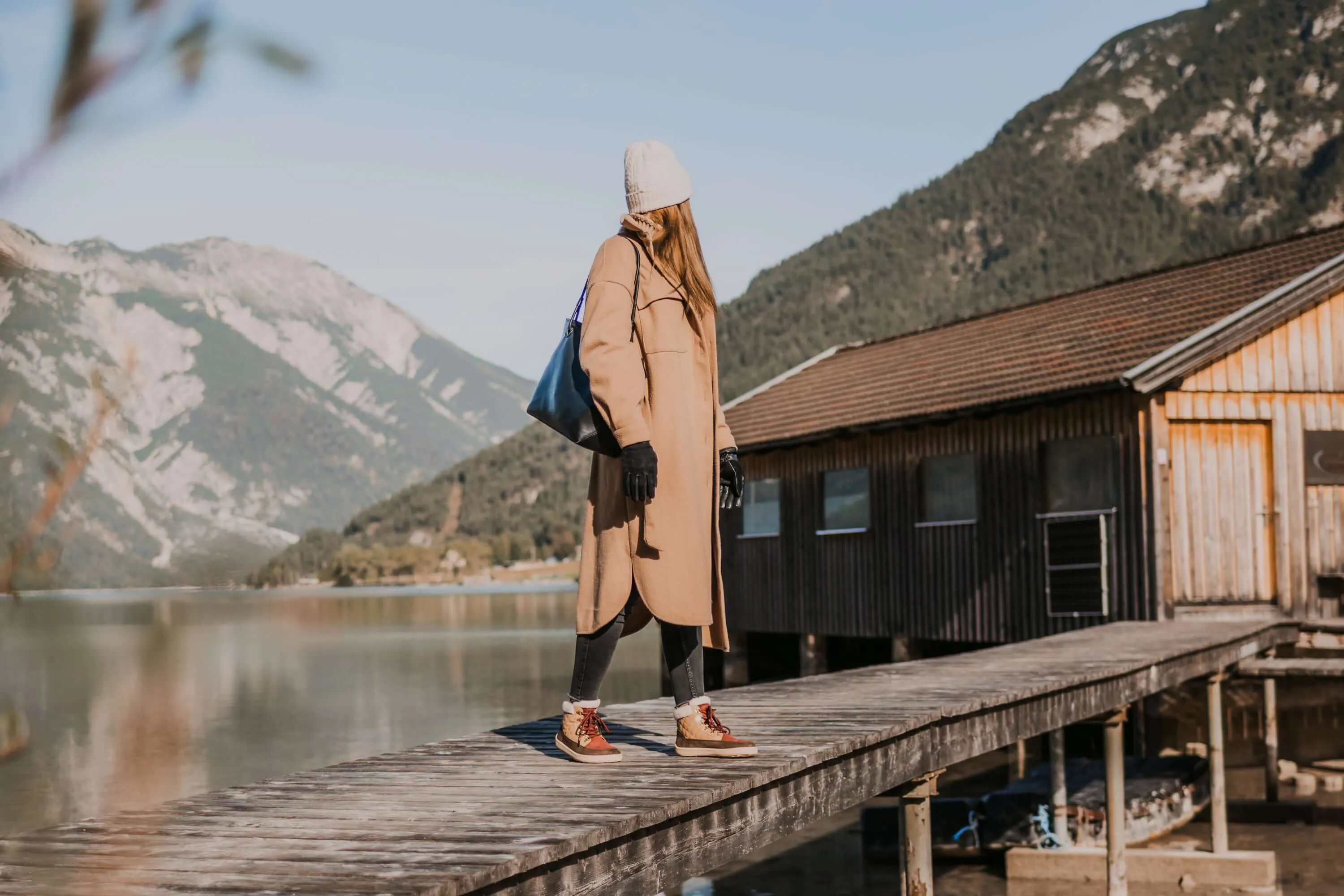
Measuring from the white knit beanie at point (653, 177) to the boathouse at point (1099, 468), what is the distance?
12.2 m

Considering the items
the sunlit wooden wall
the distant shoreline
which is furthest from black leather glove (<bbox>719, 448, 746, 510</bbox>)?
the distant shoreline

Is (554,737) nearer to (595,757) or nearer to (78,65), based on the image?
(595,757)

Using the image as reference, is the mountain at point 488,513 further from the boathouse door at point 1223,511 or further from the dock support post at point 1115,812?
the dock support post at point 1115,812

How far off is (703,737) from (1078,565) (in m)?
12.7

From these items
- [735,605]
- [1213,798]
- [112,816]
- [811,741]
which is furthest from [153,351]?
[735,605]

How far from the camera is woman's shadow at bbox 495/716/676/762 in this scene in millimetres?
6289

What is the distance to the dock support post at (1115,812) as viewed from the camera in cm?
1110

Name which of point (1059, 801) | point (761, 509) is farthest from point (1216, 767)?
point (761, 509)

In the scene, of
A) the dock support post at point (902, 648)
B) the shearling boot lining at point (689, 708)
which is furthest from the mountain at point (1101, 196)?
the shearling boot lining at point (689, 708)

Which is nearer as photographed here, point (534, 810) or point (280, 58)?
point (280, 58)

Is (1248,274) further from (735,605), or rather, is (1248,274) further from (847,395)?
(735,605)

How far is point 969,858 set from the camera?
13.9 meters

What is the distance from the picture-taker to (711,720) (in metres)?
Result: 5.90

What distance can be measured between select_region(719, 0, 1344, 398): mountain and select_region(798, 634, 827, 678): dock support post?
317ft
